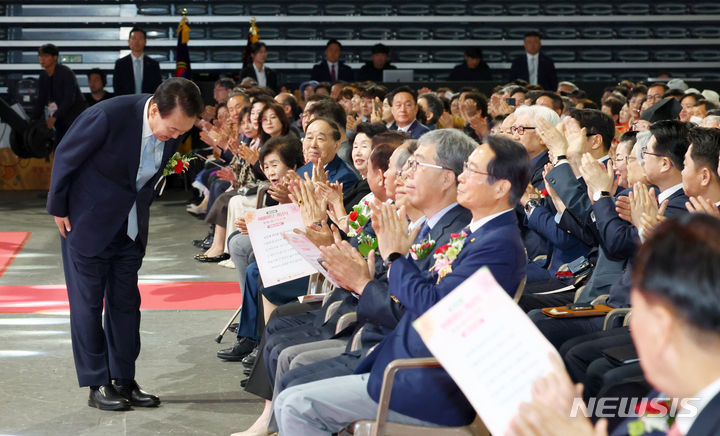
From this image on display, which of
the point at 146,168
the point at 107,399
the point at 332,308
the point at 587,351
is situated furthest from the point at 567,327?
the point at 107,399

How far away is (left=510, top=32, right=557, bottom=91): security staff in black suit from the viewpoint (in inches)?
458

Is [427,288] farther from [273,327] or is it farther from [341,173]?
[341,173]

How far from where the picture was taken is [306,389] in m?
2.66

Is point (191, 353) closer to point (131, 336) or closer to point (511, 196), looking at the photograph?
point (131, 336)

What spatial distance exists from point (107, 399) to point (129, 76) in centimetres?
Answer: 807

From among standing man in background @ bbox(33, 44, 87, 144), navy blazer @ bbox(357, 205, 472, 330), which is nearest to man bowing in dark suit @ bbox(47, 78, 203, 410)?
navy blazer @ bbox(357, 205, 472, 330)

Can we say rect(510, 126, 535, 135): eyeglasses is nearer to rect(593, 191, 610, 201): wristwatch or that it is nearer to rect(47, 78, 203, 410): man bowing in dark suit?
rect(593, 191, 610, 201): wristwatch

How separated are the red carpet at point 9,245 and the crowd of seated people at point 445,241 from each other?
9.21ft

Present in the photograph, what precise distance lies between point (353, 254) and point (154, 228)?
20.8 feet

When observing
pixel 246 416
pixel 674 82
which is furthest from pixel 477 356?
pixel 674 82

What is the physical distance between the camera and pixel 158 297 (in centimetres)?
614

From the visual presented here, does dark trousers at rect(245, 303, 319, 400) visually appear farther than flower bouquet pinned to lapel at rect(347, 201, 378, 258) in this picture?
Yes

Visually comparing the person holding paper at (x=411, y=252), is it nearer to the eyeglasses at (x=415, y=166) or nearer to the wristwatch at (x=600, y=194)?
the eyeglasses at (x=415, y=166)

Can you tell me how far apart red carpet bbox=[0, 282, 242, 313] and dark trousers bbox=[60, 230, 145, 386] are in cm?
174
